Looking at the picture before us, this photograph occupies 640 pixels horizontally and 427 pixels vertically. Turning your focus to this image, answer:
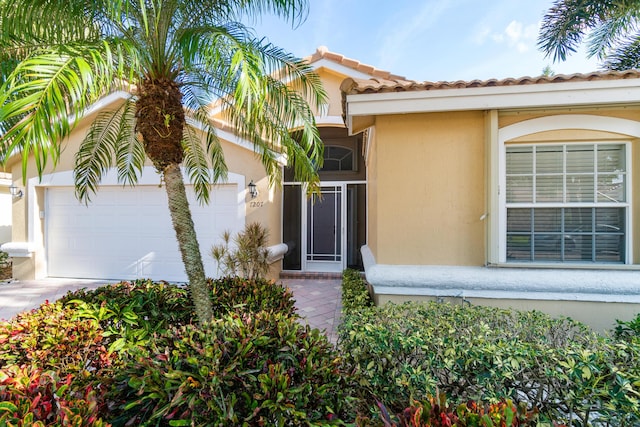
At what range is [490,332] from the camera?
126 inches

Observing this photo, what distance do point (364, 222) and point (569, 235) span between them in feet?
21.4

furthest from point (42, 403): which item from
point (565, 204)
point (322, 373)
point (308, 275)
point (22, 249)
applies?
point (22, 249)

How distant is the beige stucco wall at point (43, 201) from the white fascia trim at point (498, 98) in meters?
4.97

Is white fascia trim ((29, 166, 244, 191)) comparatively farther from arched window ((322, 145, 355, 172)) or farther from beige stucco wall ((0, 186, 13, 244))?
beige stucco wall ((0, 186, 13, 244))

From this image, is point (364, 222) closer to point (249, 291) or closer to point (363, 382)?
point (249, 291)

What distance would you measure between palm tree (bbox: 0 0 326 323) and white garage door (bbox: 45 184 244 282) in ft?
13.6

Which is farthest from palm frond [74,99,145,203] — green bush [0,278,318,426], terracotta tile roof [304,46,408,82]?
terracotta tile roof [304,46,408,82]

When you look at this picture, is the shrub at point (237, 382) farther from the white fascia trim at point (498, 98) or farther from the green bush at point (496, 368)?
the white fascia trim at point (498, 98)

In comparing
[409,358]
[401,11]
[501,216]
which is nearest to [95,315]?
[409,358]

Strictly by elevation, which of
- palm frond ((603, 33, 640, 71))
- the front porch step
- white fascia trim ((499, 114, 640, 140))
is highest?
palm frond ((603, 33, 640, 71))

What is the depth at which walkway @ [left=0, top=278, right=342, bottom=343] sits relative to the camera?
6691mm

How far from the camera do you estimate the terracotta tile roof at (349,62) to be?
36.0 ft

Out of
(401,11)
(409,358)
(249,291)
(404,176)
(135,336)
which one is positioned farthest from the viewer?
(401,11)

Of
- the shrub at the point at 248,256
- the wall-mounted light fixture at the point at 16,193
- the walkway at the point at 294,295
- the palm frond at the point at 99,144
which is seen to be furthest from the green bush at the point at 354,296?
the wall-mounted light fixture at the point at 16,193
